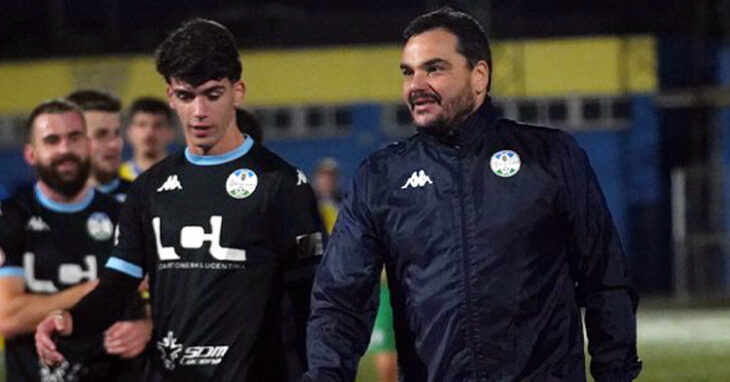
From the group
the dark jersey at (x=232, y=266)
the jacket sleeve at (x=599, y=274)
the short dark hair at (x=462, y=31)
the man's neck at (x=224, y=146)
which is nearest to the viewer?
the jacket sleeve at (x=599, y=274)

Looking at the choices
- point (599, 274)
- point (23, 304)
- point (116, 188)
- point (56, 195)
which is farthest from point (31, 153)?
point (599, 274)

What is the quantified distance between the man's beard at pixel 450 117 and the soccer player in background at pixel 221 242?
108 cm

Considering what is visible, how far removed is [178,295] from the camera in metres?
5.57

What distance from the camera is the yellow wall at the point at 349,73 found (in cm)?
3484

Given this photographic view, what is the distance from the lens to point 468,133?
4695 millimetres

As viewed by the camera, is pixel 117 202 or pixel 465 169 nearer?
pixel 465 169

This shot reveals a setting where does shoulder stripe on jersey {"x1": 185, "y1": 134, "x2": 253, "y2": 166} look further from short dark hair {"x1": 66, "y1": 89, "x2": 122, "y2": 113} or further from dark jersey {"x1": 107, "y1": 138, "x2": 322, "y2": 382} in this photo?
short dark hair {"x1": 66, "y1": 89, "x2": 122, "y2": 113}

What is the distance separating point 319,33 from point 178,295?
105 feet

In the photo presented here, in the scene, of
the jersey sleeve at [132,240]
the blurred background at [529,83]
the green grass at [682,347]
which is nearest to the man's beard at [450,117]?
the jersey sleeve at [132,240]

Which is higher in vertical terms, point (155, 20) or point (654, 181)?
point (155, 20)

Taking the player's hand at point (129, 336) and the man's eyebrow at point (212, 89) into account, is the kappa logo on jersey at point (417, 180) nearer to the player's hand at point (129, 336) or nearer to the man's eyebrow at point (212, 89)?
the man's eyebrow at point (212, 89)

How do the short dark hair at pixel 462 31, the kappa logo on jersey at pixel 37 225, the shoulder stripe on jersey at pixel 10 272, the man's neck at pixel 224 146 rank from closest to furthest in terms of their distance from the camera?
the short dark hair at pixel 462 31, the man's neck at pixel 224 146, the shoulder stripe on jersey at pixel 10 272, the kappa logo on jersey at pixel 37 225

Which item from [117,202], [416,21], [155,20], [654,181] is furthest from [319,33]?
[416,21]

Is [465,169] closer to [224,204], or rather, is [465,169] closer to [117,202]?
[224,204]
